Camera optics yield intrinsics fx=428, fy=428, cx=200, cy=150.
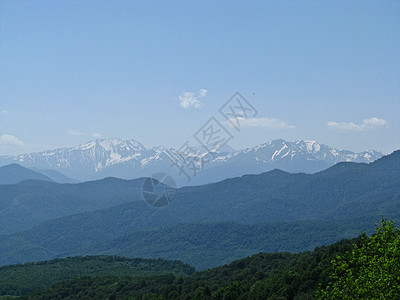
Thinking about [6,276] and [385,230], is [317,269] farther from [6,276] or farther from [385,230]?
[6,276]

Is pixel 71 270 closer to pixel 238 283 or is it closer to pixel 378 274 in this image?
pixel 238 283

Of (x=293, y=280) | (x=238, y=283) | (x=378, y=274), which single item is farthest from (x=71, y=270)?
(x=378, y=274)

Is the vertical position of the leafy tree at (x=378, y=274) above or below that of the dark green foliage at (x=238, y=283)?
above

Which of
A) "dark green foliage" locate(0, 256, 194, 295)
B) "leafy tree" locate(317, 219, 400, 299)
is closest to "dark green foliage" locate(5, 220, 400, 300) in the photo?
"leafy tree" locate(317, 219, 400, 299)

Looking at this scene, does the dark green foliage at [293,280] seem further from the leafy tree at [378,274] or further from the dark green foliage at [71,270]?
the dark green foliage at [71,270]

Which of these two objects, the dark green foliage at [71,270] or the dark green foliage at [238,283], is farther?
the dark green foliage at [71,270]

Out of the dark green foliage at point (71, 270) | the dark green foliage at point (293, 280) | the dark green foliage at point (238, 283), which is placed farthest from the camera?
the dark green foliage at point (71, 270)

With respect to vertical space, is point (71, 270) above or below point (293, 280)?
below

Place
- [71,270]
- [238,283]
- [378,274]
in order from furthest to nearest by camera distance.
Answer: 1. [71,270]
2. [238,283]
3. [378,274]

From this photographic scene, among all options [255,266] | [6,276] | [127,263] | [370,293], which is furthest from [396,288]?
[127,263]

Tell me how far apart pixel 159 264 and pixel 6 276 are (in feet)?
159

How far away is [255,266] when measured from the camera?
283 feet

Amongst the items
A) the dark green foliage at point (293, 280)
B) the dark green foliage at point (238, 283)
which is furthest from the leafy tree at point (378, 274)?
the dark green foliage at point (238, 283)

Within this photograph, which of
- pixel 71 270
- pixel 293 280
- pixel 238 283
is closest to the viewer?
pixel 293 280
